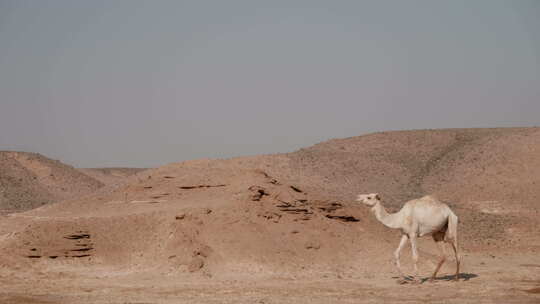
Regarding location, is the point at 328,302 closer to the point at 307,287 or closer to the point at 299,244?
the point at 307,287

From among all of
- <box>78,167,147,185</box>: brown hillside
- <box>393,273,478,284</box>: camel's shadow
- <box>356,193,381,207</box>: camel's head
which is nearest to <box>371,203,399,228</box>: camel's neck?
<box>356,193,381,207</box>: camel's head

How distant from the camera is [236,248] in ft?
74.6

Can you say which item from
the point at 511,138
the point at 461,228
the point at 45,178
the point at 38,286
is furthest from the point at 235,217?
the point at 45,178

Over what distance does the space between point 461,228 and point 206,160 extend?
11.8 m

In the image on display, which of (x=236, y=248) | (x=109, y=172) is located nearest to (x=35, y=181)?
(x=109, y=172)

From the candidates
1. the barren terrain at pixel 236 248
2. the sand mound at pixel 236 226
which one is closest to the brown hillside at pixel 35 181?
the sand mound at pixel 236 226

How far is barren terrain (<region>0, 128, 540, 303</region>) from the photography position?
18.2 meters

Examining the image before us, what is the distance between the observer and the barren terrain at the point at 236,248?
18.2 m

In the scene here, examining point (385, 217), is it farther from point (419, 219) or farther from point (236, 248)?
point (236, 248)

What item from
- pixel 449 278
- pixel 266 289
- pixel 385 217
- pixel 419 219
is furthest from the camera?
pixel 449 278

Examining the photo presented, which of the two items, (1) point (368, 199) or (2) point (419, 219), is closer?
(2) point (419, 219)

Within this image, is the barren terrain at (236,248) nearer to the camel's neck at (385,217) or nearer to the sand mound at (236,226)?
the sand mound at (236,226)

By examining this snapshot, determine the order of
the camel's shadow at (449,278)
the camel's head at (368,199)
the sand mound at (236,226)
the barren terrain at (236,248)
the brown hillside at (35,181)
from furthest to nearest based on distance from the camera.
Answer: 1. the brown hillside at (35,181)
2. the sand mound at (236,226)
3. the camel's head at (368,199)
4. the camel's shadow at (449,278)
5. the barren terrain at (236,248)

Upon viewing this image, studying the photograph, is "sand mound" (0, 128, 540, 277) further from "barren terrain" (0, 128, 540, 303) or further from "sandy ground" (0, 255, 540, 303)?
"sandy ground" (0, 255, 540, 303)
